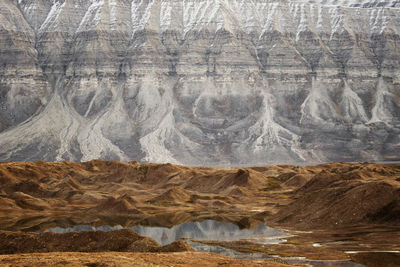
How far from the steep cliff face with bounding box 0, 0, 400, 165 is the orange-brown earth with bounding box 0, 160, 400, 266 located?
82.1ft

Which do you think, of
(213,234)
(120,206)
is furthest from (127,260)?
(120,206)

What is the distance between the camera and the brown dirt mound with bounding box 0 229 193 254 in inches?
1873

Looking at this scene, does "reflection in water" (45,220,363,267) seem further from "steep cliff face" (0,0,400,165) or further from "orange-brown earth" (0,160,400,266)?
"steep cliff face" (0,0,400,165)

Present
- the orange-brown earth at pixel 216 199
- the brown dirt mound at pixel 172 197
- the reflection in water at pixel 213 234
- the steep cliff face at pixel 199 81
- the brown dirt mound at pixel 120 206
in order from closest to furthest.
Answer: the reflection in water at pixel 213 234, the orange-brown earth at pixel 216 199, the brown dirt mound at pixel 120 206, the brown dirt mound at pixel 172 197, the steep cliff face at pixel 199 81

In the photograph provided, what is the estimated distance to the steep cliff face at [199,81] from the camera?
153625 millimetres

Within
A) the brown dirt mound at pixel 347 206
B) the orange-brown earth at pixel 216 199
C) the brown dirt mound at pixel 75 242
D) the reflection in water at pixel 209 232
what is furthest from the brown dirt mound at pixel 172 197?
the brown dirt mound at pixel 75 242

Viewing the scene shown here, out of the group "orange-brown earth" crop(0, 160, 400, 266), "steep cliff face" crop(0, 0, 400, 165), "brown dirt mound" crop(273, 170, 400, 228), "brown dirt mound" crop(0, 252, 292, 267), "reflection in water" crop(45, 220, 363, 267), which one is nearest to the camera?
"brown dirt mound" crop(0, 252, 292, 267)

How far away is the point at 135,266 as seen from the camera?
3672 centimetres

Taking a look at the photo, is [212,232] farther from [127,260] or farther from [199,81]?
[199,81]

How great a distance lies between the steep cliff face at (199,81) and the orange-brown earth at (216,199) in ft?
82.1

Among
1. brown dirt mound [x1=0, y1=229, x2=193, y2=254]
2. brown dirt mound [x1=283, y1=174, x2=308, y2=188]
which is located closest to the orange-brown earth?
brown dirt mound [x1=283, y1=174, x2=308, y2=188]

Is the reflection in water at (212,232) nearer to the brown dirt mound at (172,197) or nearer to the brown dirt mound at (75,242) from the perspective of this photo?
the brown dirt mound at (75,242)

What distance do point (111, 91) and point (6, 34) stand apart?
32.2m

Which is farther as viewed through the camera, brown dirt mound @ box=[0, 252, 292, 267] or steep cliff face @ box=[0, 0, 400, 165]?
steep cliff face @ box=[0, 0, 400, 165]
